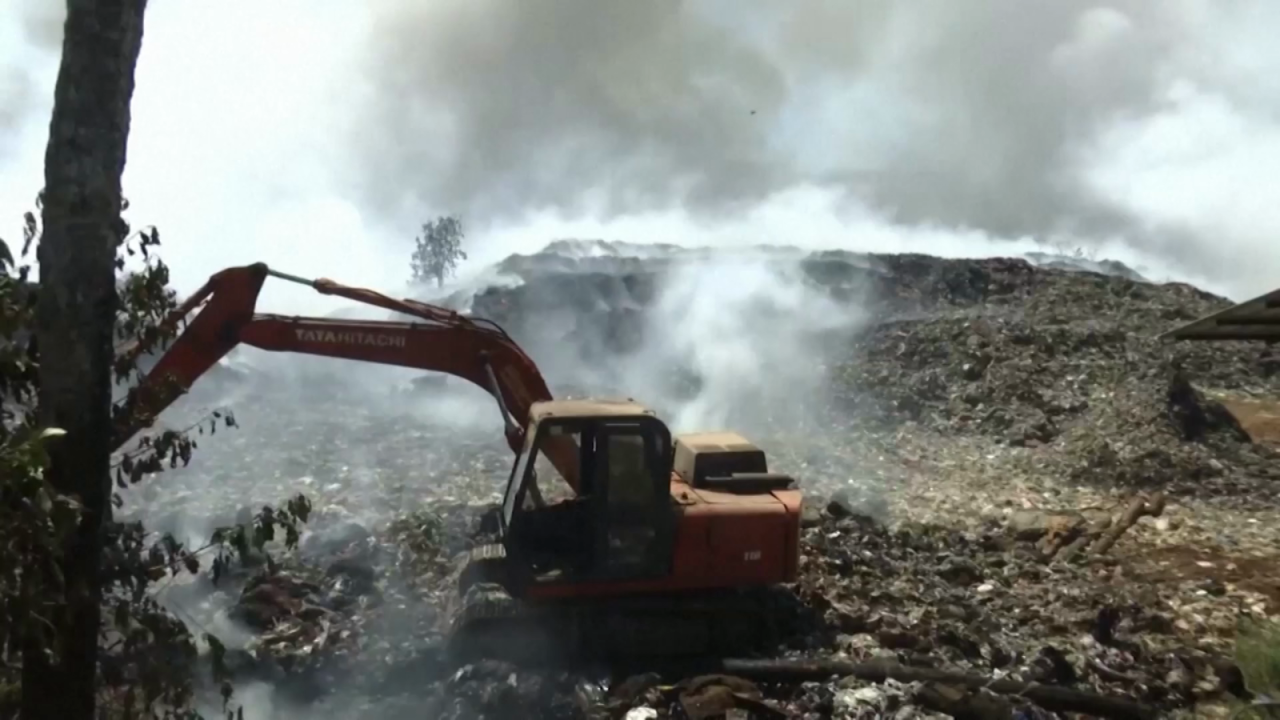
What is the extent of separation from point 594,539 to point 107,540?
11.2ft

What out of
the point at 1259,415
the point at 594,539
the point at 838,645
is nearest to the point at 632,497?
the point at 594,539

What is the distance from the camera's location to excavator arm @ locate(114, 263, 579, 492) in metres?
6.11

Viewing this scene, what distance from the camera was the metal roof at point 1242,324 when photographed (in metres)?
4.66

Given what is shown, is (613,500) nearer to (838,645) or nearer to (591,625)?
(591,625)

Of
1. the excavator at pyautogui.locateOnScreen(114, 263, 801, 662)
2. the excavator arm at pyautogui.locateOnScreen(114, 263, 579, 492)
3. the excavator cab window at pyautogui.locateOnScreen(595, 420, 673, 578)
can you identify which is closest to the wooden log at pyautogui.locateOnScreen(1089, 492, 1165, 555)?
the excavator at pyautogui.locateOnScreen(114, 263, 801, 662)

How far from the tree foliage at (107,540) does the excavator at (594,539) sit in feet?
9.77

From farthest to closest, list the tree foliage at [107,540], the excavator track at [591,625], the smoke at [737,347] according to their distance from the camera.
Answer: the smoke at [737,347] < the excavator track at [591,625] < the tree foliage at [107,540]

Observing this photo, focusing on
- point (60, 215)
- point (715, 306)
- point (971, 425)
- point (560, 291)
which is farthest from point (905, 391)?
point (60, 215)

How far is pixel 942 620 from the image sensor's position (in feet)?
22.1

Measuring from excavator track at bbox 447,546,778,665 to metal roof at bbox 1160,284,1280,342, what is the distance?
3002mm

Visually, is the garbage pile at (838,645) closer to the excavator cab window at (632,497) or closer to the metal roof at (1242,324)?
the excavator cab window at (632,497)

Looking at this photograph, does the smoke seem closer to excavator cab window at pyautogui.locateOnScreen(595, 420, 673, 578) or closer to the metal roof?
excavator cab window at pyautogui.locateOnScreen(595, 420, 673, 578)

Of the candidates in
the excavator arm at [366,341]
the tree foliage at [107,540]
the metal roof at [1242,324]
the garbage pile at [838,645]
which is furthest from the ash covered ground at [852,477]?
the tree foliage at [107,540]

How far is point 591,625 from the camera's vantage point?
6.11 meters
